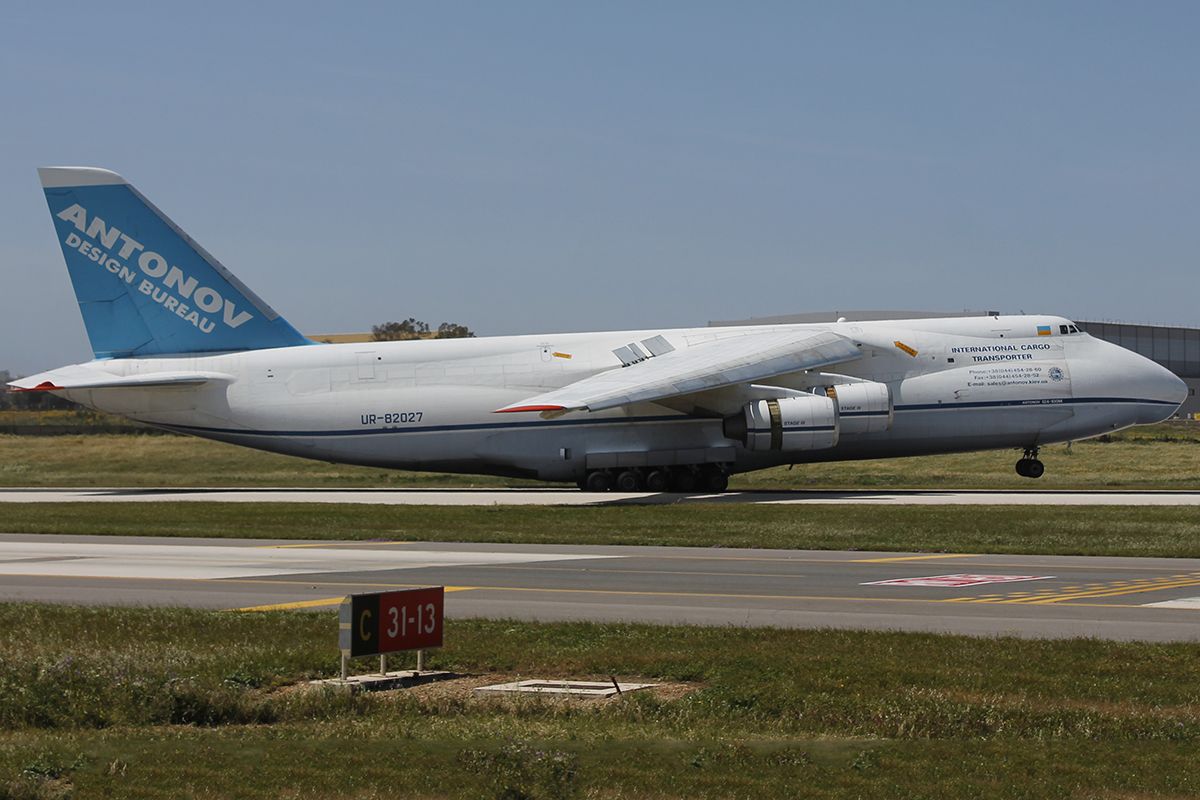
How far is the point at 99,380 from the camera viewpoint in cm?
4309

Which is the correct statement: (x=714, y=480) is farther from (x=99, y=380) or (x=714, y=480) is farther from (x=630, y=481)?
(x=99, y=380)

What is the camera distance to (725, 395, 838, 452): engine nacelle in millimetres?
39688

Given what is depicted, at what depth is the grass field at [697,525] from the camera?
27.1 m

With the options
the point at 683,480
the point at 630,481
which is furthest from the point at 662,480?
the point at 630,481

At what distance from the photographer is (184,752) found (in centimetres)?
1052

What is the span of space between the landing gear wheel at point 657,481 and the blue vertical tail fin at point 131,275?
12.8m

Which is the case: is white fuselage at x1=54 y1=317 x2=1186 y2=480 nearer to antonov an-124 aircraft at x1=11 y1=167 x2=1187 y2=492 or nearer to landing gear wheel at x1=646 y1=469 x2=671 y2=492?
antonov an-124 aircraft at x1=11 y1=167 x2=1187 y2=492

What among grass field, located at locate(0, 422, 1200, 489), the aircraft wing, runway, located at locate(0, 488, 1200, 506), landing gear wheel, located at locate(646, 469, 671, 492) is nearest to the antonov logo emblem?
runway, located at locate(0, 488, 1200, 506)

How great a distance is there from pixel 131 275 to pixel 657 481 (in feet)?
55.0

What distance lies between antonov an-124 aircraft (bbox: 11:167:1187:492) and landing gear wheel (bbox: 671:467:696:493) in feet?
0.13

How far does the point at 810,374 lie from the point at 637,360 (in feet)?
16.4

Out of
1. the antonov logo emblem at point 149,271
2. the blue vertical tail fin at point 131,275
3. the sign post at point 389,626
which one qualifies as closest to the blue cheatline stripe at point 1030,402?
the blue vertical tail fin at point 131,275

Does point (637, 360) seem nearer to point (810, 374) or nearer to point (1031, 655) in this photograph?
point (810, 374)

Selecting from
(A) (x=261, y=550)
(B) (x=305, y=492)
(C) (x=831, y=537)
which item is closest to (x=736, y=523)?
(C) (x=831, y=537)
